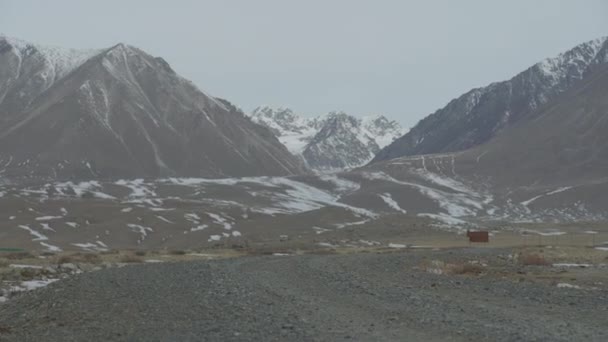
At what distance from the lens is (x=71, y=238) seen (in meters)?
152

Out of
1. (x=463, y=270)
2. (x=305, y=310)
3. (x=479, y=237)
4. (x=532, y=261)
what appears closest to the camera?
(x=305, y=310)

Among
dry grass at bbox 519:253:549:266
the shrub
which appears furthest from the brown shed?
the shrub

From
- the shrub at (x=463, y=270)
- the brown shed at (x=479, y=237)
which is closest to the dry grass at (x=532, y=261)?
the shrub at (x=463, y=270)

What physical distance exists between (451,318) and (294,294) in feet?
27.2

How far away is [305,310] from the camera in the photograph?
69.4 feet

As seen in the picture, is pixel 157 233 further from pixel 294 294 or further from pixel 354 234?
pixel 294 294

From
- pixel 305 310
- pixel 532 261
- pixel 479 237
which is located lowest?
pixel 305 310

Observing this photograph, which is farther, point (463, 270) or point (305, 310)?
point (463, 270)

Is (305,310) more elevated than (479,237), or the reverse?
(479,237)

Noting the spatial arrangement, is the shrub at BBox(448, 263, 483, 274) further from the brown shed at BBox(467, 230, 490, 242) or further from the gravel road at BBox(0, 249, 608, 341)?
the brown shed at BBox(467, 230, 490, 242)

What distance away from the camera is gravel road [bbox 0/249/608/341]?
16859mm

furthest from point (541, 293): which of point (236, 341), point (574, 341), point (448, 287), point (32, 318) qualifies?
point (32, 318)

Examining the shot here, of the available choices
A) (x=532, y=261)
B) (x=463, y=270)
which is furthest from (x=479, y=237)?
(x=463, y=270)

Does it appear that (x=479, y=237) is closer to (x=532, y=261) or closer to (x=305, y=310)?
(x=532, y=261)
